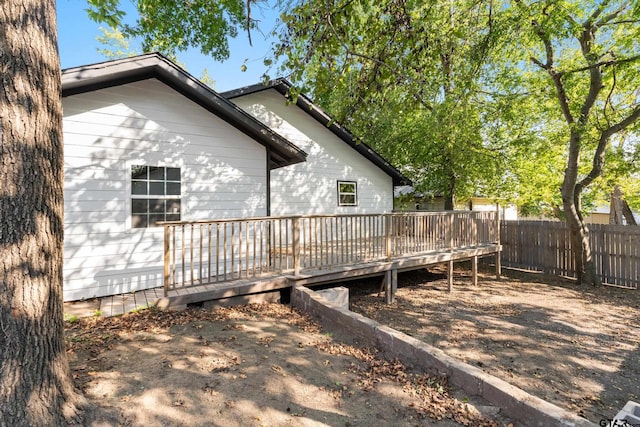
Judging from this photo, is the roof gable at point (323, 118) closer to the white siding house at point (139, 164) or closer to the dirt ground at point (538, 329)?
the white siding house at point (139, 164)

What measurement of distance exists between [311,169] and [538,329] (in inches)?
289

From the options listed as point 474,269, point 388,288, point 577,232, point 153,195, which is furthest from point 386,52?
point 577,232

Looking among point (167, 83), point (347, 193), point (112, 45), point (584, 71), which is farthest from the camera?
point (112, 45)

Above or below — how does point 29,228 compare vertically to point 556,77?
below

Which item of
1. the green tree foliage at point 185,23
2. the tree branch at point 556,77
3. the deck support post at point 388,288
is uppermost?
the green tree foliage at point 185,23

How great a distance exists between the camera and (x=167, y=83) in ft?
20.7

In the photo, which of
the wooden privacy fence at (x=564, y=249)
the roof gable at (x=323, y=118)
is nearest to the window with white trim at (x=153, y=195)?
the roof gable at (x=323, y=118)

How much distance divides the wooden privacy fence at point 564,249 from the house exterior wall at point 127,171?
1052 centimetres

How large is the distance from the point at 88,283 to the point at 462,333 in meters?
6.77

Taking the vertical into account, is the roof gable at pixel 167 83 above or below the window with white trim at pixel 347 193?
above

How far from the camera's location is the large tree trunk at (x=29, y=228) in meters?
2.19

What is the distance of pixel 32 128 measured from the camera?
2320 mm

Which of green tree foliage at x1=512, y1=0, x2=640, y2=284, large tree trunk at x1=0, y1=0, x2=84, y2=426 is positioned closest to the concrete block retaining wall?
large tree trunk at x1=0, y1=0, x2=84, y2=426

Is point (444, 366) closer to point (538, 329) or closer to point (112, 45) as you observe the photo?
point (538, 329)
